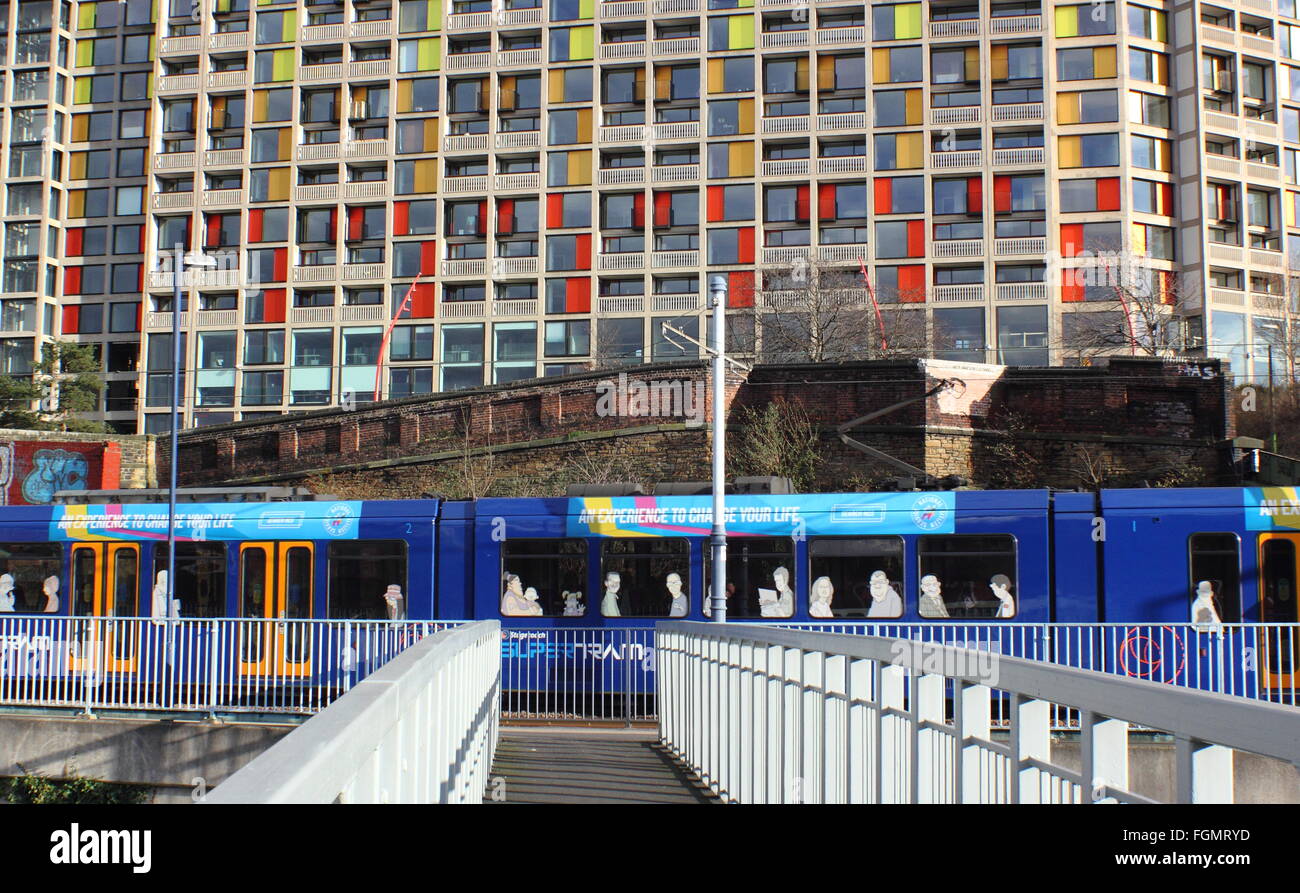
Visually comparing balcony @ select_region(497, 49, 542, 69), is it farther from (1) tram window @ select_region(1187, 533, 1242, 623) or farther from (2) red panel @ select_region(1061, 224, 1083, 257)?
(1) tram window @ select_region(1187, 533, 1242, 623)

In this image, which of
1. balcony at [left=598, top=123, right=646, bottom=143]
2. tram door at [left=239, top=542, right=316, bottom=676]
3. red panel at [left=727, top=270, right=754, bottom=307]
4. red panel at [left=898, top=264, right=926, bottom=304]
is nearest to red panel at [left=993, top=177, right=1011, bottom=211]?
red panel at [left=898, top=264, right=926, bottom=304]

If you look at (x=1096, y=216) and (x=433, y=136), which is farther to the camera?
(x=433, y=136)

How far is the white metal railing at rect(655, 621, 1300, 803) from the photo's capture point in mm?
3021

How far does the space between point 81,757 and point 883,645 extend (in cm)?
1316

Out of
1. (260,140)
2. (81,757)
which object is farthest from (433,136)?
(81,757)

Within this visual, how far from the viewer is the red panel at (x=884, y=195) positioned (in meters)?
67.0

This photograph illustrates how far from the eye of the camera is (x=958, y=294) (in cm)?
6594

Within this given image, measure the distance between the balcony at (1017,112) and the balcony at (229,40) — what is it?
4024 centimetres

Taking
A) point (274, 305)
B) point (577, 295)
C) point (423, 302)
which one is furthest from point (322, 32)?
point (577, 295)

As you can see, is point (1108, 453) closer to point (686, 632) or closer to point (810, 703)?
point (686, 632)

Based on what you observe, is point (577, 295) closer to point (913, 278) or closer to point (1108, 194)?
point (913, 278)

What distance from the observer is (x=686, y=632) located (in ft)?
41.5

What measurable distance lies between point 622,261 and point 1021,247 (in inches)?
773

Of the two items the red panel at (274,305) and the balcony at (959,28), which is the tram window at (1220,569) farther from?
the red panel at (274,305)
